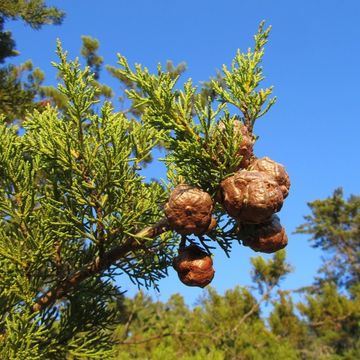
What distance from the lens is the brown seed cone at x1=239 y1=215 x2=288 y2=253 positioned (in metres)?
2.46

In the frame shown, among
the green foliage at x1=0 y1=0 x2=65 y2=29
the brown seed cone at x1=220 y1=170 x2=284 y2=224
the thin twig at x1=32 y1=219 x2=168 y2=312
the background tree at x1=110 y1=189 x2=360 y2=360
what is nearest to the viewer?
the brown seed cone at x1=220 y1=170 x2=284 y2=224

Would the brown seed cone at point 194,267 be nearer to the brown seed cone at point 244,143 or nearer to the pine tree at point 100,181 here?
the pine tree at point 100,181

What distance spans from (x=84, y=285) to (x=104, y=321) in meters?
0.34

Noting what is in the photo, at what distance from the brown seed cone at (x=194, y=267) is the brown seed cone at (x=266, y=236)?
0.86ft

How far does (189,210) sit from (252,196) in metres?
0.34

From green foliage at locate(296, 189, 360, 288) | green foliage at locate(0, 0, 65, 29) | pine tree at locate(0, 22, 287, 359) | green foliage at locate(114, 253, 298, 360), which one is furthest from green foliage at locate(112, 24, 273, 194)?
green foliage at locate(296, 189, 360, 288)

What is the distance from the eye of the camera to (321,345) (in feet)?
88.8

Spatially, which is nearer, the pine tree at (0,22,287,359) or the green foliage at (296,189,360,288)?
the pine tree at (0,22,287,359)

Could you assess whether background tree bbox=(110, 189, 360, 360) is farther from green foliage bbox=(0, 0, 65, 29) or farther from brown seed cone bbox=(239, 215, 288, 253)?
green foliage bbox=(0, 0, 65, 29)

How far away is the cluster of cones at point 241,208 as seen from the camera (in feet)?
7.45

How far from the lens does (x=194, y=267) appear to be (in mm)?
2457

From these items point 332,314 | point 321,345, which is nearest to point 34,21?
point 332,314

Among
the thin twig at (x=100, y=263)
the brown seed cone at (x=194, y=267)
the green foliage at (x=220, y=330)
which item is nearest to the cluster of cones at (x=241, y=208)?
the brown seed cone at (x=194, y=267)

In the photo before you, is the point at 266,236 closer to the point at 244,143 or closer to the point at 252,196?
the point at 252,196
